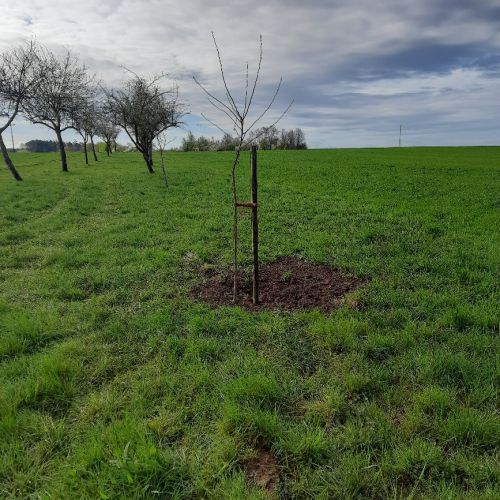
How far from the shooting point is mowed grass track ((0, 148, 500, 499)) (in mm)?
2676

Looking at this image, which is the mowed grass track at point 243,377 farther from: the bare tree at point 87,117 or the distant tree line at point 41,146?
the distant tree line at point 41,146

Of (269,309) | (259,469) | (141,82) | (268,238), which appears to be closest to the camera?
(259,469)

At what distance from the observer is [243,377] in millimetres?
3652

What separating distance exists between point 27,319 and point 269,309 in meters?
3.09

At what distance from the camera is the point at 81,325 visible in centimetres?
499

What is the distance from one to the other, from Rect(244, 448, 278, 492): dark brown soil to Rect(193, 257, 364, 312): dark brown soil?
2549mm

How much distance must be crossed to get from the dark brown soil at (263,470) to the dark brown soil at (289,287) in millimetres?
2549

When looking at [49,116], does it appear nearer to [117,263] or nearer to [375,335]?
[117,263]

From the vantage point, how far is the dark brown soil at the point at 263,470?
8.69 feet

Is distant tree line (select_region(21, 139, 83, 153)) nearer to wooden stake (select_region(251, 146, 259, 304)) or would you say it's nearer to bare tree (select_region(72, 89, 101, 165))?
bare tree (select_region(72, 89, 101, 165))

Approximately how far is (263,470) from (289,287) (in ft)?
11.3

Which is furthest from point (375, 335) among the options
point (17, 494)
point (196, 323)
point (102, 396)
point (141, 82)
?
point (141, 82)

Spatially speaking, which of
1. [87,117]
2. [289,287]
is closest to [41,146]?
[87,117]

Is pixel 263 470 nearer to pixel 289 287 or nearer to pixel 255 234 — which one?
pixel 255 234
